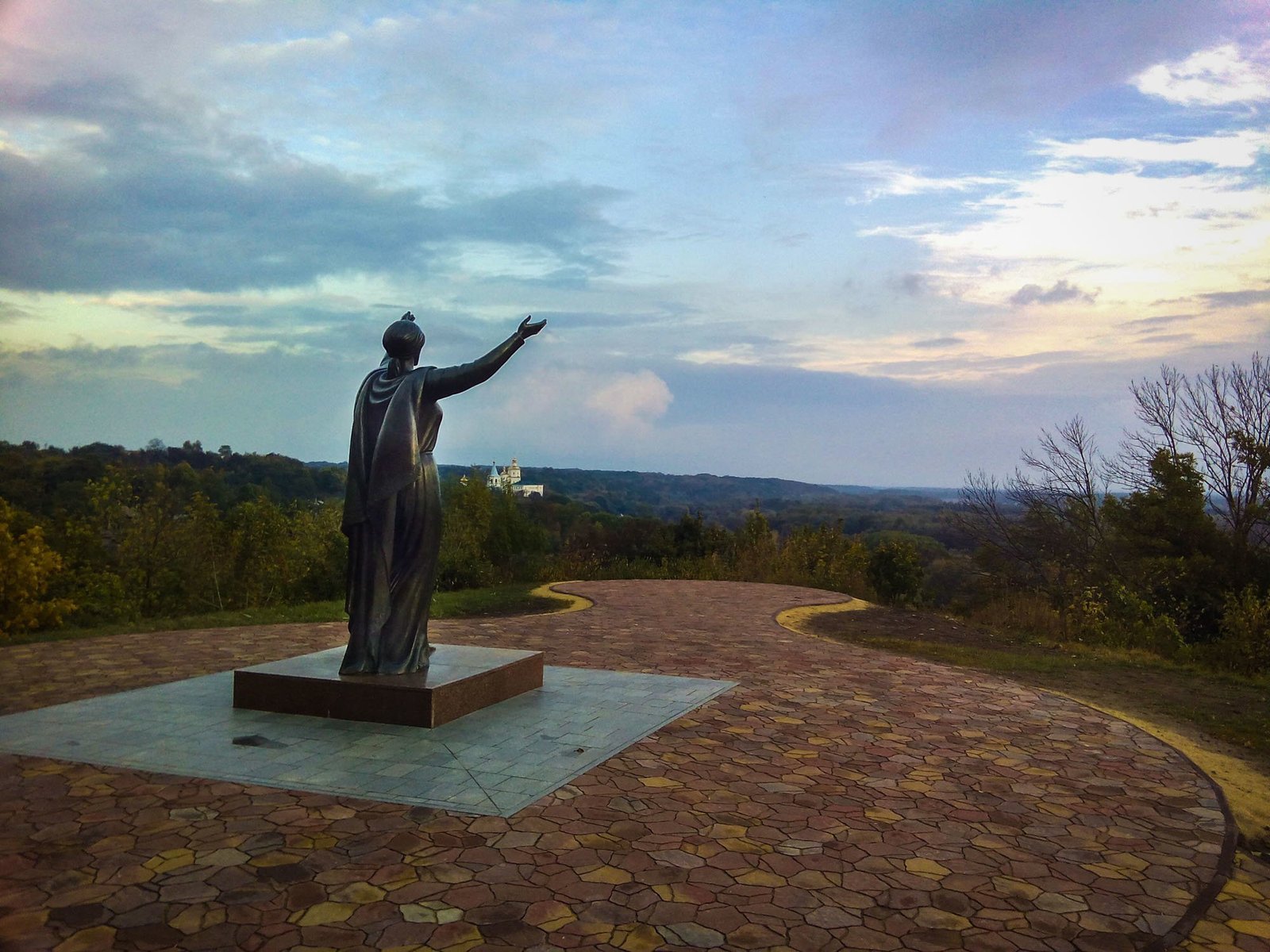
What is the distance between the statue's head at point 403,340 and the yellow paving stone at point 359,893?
3.89 metres

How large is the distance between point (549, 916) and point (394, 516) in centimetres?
349

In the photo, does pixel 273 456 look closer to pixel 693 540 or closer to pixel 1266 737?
pixel 693 540

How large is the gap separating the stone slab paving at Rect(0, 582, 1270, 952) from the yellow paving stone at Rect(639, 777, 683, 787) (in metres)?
0.03

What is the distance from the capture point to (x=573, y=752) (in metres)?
5.59

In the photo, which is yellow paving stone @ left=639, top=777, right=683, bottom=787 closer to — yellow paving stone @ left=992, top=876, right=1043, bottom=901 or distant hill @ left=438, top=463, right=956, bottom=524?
yellow paving stone @ left=992, top=876, right=1043, bottom=901

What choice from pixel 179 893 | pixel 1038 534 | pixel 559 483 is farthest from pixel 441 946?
pixel 559 483

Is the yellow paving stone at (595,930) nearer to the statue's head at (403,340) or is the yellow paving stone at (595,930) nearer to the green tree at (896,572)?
the statue's head at (403,340)

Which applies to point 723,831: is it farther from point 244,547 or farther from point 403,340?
point 244,547

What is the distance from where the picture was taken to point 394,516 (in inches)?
252

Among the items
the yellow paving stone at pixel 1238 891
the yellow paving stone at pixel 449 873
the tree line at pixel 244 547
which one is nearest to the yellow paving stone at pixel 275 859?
the yellow paving stone at pixel 449 873

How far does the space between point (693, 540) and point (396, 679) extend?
577 inches

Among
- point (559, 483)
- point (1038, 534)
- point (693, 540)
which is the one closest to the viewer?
point (1038, 534)

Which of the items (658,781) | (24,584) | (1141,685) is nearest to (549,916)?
(658,781)

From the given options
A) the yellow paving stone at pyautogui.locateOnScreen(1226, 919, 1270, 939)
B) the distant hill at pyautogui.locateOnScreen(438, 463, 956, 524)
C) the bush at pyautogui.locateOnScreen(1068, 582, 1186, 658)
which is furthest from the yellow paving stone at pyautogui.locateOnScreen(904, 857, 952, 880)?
the distant hill at pyautogui.locateOnScreen(438, 463, 956, 524)
